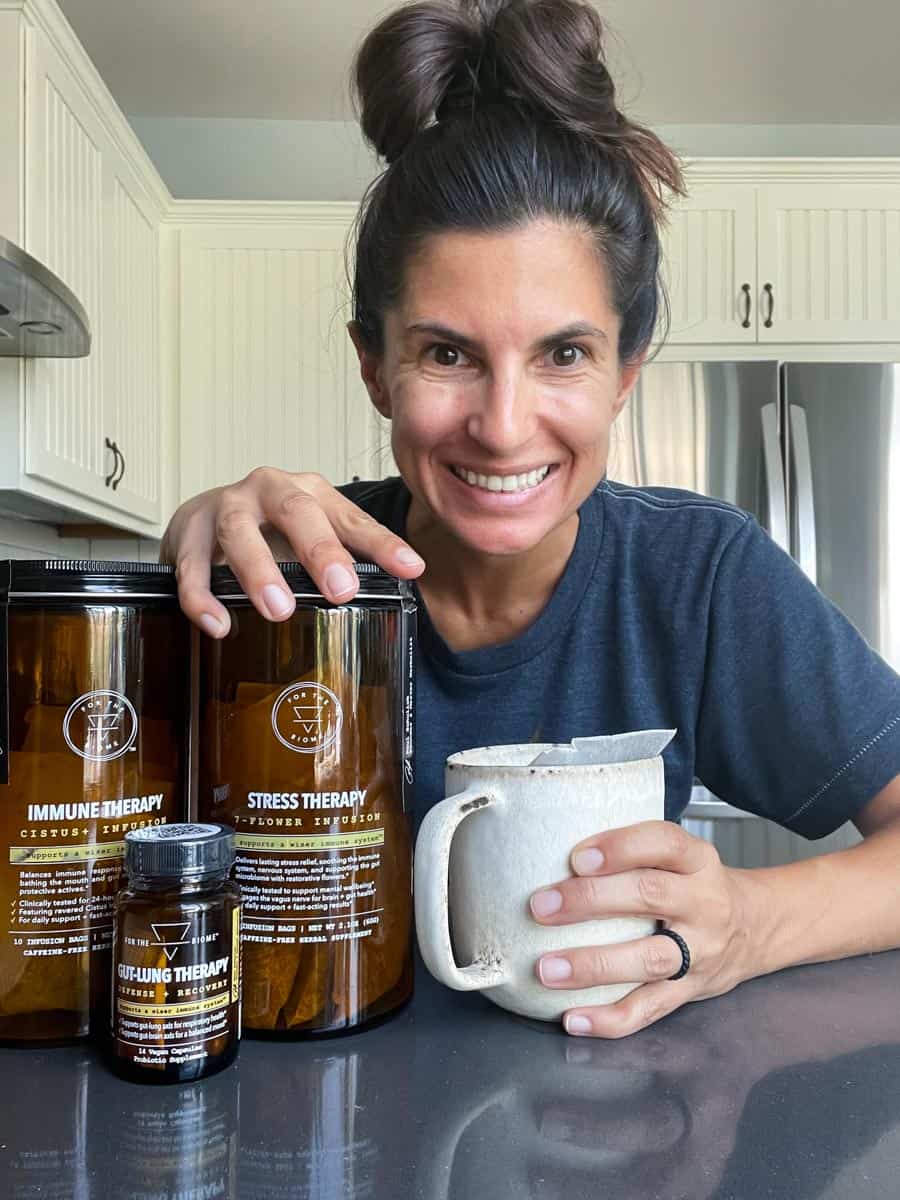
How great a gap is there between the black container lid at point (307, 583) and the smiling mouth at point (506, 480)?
347mm

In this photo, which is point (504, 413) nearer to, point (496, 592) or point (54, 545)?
point (496, 592)

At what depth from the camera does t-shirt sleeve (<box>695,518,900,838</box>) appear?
0.82 meters

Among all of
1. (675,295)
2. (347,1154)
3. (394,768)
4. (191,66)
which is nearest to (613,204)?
(394,768)

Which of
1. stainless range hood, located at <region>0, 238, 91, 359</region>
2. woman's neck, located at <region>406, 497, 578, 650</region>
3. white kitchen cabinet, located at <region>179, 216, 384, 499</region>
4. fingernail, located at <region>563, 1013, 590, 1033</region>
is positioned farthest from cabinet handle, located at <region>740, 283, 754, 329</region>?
fingernail, located at <region>563, 1013, 590, 1033</region>

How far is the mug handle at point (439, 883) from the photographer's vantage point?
18.3 inches

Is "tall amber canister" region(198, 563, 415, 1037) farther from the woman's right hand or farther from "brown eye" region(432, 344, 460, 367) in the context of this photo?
"brown eye" region(432, 344, 460, 367)

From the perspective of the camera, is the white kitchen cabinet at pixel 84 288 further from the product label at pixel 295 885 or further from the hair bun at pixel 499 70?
the product label at pixel 295 885

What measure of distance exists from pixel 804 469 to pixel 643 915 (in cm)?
216

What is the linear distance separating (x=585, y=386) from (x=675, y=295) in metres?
2.11

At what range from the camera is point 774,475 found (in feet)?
8.17

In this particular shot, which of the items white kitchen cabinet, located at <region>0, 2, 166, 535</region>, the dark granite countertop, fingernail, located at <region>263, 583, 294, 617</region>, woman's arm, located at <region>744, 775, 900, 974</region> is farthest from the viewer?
white kitchen cabinet, located at <region>0, 2, 166, 535</region>

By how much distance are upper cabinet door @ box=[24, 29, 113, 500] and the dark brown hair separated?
1279 mm

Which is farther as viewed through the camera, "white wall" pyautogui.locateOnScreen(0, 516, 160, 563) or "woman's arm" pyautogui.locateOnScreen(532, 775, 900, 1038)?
"white wall" pyautogui.locateOnScreen(0, 516, 160, 563)

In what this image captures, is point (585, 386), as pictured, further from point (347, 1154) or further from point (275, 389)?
point (275, 389)
